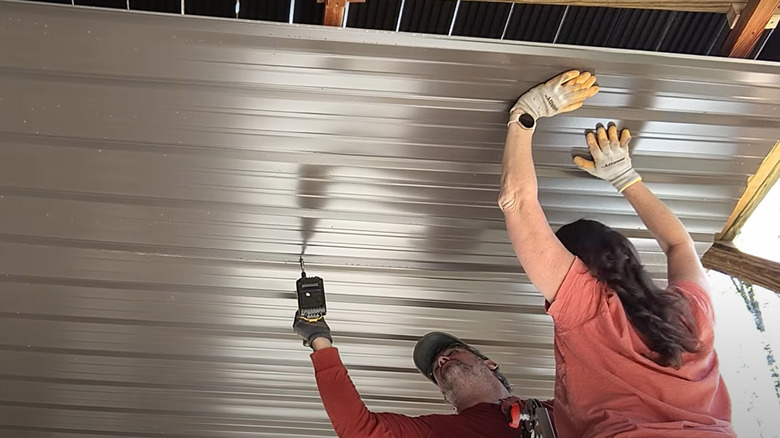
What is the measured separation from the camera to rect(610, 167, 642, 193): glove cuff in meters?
2.28

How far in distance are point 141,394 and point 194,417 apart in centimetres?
36

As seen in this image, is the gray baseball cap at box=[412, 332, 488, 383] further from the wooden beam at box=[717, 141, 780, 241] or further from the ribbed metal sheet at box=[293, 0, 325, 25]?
the ribbed metal sheet at box=[293, 0, 325, 25]

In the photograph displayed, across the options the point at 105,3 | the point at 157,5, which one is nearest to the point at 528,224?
the point at 157,5

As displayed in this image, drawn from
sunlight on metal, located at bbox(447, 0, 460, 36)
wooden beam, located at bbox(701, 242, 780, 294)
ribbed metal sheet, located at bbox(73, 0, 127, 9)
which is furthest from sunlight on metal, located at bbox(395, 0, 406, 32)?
wooden beam, located at bbox(701, 242, 780, 294)

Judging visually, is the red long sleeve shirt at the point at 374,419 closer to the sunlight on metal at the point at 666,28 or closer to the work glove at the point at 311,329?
the work glove at the point at 311,329

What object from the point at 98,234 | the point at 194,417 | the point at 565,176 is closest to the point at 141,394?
the point at 194,417

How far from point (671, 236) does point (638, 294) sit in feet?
1.22

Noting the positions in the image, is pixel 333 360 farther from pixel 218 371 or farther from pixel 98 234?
pixel 218 371

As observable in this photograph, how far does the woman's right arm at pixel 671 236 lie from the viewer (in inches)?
82.8

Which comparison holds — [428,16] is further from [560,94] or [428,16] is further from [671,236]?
[671,236]

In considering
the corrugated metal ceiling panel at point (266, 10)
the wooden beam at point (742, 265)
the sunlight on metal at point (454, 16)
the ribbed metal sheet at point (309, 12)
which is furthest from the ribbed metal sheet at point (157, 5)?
the wooden beam at point (742, 265)

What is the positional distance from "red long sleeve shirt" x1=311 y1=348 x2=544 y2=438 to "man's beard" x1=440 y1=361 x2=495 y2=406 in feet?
0.64

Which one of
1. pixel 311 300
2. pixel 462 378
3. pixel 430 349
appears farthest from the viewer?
pixel 430 349

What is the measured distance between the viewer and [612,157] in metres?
2.30
